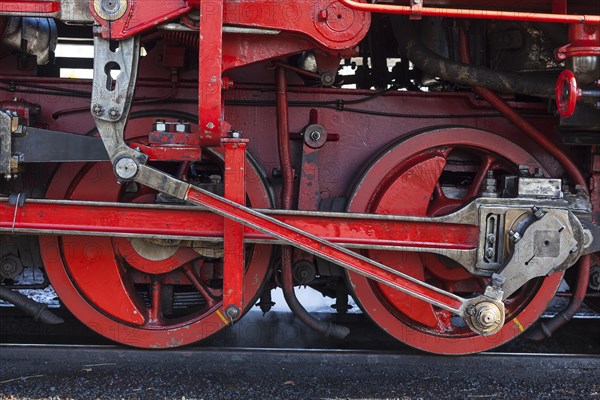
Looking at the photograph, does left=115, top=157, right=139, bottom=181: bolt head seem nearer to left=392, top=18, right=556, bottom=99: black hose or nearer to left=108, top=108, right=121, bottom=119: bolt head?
left=108, top=108, right=121, bottom=119: bolt head

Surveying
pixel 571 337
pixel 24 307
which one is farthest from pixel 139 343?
pixel 571 337

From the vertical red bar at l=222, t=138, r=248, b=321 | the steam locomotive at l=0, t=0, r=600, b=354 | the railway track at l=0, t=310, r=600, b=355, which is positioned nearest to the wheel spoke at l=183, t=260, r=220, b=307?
the steam locomotive at l=0, t=0, r=600, b=354

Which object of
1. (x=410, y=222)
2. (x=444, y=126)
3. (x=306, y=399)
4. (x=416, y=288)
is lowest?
(x=306, y=399)

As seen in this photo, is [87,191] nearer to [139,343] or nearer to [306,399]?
[139,343]

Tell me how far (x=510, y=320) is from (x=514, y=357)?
218 millimetres

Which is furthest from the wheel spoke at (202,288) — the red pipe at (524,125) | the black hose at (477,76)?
the red pipe at (524,125)

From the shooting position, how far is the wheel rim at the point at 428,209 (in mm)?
3162

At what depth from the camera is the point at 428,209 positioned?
10.7 feet

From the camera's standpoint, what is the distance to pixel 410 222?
291 cm

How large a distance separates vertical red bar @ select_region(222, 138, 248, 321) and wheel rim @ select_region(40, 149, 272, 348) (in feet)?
1.38

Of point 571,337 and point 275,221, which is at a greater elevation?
point 275,221

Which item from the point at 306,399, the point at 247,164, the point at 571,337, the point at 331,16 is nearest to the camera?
the point at 331,16

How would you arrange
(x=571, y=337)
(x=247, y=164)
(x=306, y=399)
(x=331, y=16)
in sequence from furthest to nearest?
(x=571, y=337) < (x=247, y=164) < (x=306, y=399) < (x=331, y=16)

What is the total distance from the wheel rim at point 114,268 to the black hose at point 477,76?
1021 mm
